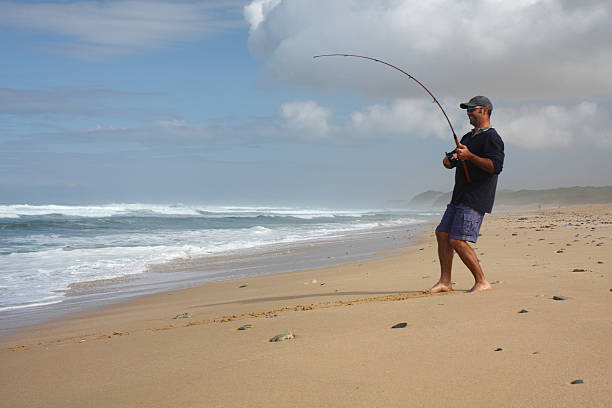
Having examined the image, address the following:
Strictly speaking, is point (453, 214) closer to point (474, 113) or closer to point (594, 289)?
point (474, 113)

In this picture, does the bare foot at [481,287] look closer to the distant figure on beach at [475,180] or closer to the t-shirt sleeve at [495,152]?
the distant figure on beach at [475,180]

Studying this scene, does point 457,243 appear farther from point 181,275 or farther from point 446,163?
point 181,275

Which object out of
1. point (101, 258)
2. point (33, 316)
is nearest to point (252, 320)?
point (33, 316)

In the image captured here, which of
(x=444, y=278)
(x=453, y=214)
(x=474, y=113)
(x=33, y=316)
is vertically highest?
(x=474, y=113)

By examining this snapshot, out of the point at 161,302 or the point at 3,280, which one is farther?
the point at 3,280

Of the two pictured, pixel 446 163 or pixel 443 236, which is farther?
pixel 443 236

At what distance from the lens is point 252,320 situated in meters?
4.21

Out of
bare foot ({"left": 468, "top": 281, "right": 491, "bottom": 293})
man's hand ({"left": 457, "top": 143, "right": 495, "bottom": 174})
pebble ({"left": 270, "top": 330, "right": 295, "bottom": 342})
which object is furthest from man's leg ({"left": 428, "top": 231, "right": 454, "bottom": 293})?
pebble ({"left": 270, "top": 330, "right": 295, "bottom": 342})

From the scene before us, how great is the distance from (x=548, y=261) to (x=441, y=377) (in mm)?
4982

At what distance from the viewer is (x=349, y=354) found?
276cm

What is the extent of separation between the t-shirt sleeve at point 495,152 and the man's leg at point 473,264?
2.23ft

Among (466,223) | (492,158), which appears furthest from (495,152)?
(466,223)

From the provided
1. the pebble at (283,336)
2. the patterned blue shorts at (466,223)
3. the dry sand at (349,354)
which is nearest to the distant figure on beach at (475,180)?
the patterned blue shorts at (466,223)

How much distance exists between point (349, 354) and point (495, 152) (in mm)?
2461
